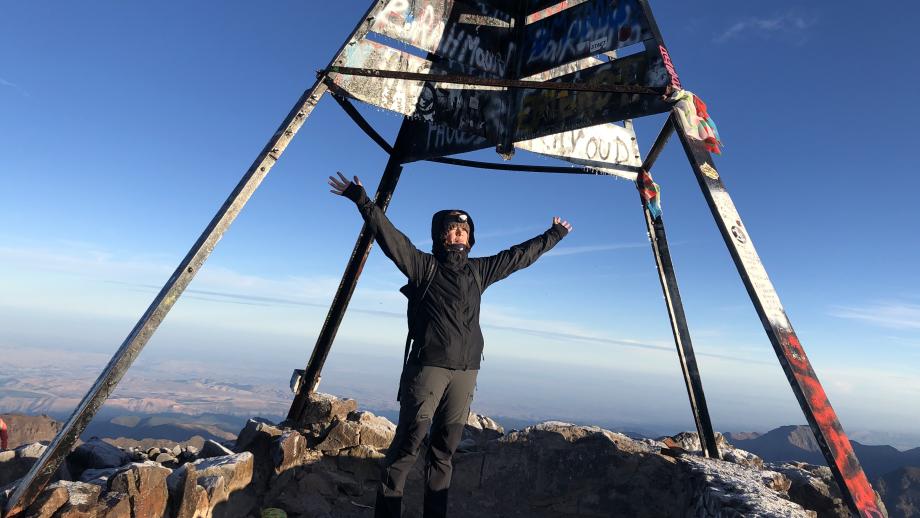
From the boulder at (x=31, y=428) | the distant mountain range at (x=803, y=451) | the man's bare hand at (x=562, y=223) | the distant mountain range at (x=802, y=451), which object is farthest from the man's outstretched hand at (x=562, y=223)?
the distant mountain range at (x=802, y=451)

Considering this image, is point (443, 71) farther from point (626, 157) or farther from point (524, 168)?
point (626, 157)

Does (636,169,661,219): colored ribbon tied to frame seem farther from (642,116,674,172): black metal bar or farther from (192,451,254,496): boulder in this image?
(192,451,254,496): boulder

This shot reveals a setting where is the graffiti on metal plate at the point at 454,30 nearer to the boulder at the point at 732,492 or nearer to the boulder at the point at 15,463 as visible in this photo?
the boulder at the point at 732,492

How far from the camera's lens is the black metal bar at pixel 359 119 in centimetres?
580

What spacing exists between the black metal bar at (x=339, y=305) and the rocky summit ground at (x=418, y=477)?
0.66 ft

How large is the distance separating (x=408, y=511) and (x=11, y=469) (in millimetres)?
4070

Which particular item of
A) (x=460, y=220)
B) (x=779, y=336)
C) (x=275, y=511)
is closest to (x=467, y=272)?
(x=460, y=220)

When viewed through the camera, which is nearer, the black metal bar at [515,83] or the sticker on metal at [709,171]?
the sticker on metal at [709,171]

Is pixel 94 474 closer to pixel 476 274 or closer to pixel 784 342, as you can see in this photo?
pixel 476 274

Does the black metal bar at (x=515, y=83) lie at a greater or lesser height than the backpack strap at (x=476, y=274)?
greater

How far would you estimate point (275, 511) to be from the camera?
4.69 m

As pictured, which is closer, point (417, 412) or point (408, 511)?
point (417, 412)

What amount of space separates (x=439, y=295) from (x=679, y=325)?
3746 mm

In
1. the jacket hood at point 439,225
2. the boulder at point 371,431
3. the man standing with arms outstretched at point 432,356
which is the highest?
the jacket hood at point 439,225
